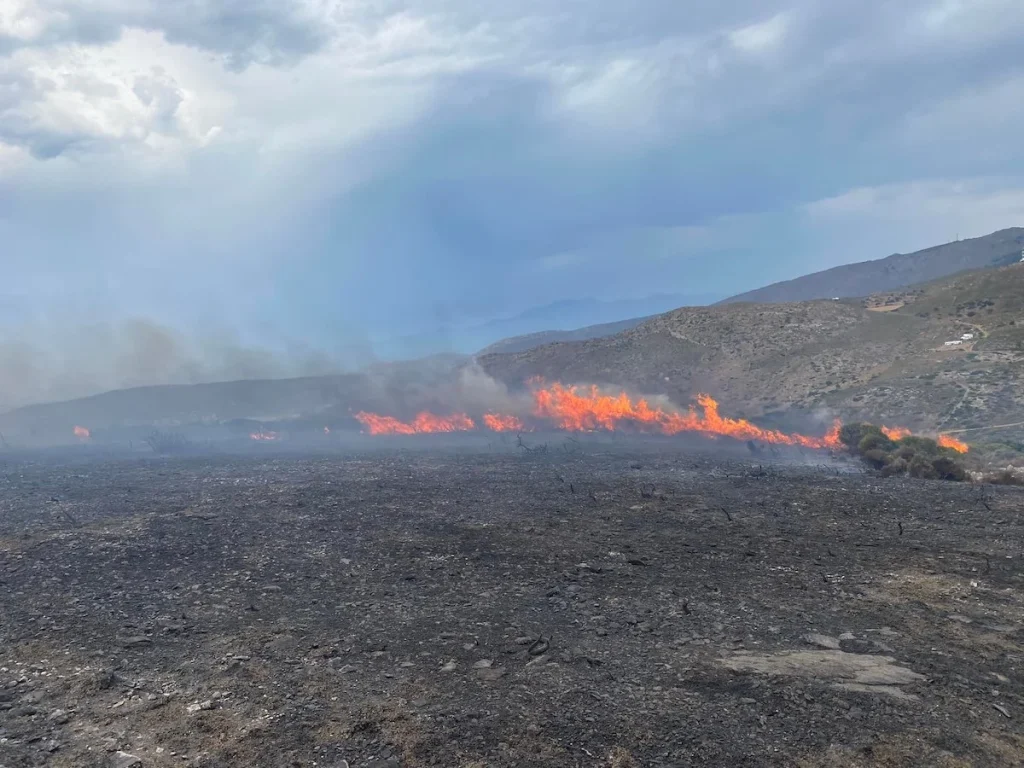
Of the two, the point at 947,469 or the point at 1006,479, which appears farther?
the point at 947,469

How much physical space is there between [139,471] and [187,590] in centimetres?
2709

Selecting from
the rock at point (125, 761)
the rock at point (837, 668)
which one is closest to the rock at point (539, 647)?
the rock at point (837, 668)

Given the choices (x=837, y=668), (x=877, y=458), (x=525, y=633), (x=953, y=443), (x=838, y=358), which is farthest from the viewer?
(x=838, y=358)

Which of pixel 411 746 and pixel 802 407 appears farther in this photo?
pixel 802 407

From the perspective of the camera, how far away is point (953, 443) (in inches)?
1519

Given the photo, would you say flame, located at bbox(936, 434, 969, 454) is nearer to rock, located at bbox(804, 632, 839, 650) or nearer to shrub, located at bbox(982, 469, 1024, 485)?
shrub, located at bbox(982, 469, 1024, 485)

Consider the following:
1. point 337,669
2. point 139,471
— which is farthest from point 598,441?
point 337,669

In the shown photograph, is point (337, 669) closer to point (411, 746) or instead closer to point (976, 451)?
point (411, 746)

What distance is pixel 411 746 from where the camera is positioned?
8.62 meters

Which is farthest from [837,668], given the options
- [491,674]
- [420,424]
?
[420,424]

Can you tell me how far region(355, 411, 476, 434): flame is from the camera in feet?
208

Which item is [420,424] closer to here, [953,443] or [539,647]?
[953,443]

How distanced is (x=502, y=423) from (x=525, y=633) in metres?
49.7

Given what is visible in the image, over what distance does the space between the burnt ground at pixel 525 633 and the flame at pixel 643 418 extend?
2475cm
